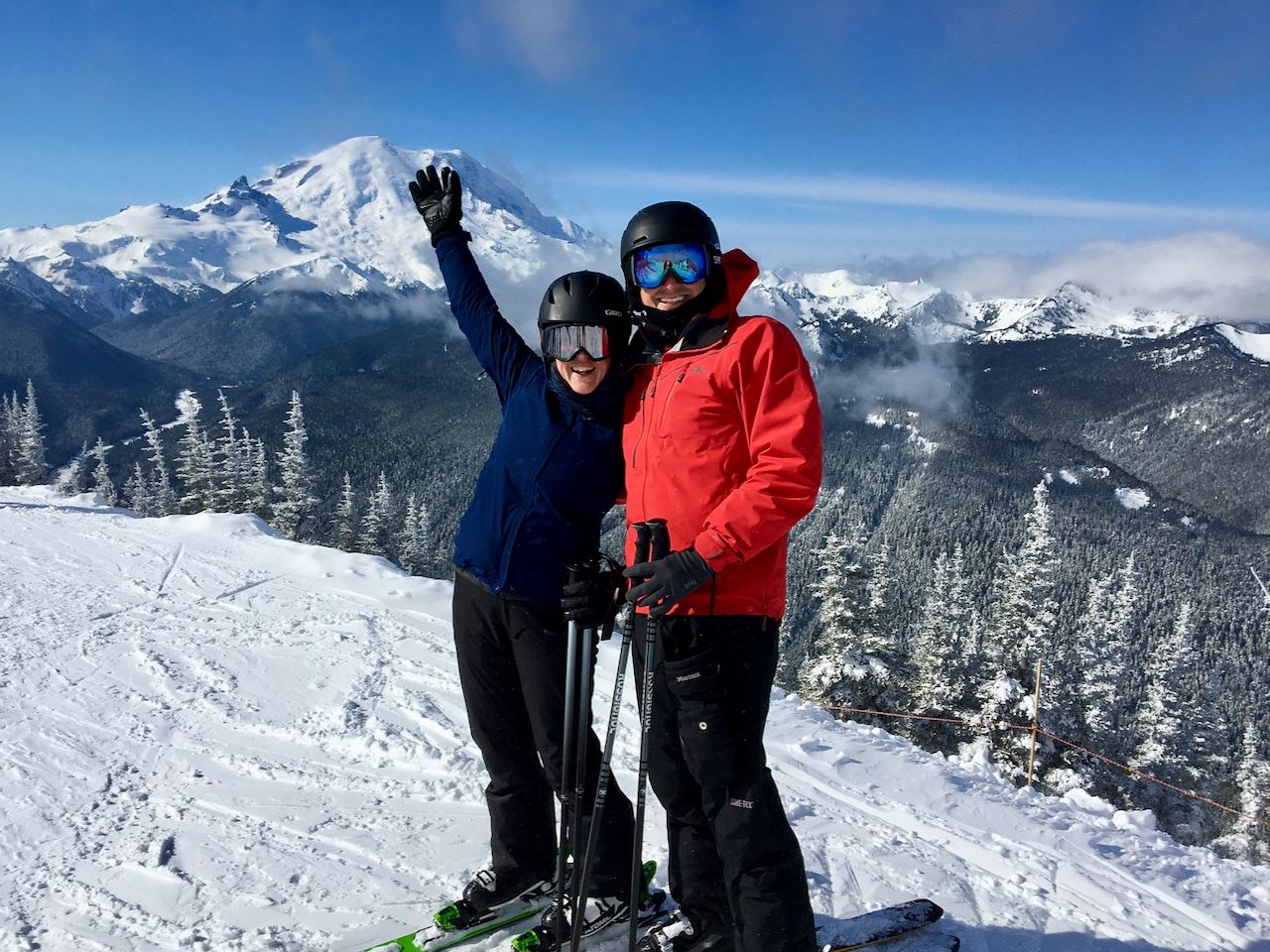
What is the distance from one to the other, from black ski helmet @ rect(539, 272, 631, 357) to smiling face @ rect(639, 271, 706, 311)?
7.1 inches

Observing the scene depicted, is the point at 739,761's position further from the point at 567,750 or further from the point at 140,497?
the point at 140,497

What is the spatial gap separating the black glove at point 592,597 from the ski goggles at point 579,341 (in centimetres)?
81

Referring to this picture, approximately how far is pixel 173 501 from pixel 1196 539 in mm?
164198

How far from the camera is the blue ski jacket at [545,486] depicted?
285 centimetres

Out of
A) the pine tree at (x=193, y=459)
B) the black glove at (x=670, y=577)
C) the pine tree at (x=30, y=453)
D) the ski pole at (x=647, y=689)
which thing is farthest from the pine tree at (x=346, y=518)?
the black glove at (x=670, y=577)

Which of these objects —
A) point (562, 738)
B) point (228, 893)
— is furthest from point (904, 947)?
point (228, 893)

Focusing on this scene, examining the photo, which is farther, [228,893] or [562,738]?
[228,893]

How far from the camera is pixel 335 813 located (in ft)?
13.5

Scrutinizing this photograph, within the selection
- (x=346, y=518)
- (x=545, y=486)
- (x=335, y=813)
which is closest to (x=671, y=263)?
(x=545, y=486)

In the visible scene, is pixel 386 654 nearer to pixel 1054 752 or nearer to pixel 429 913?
pixel 429 913

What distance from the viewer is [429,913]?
3.34m

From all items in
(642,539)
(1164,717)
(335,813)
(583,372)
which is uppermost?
(583,372)

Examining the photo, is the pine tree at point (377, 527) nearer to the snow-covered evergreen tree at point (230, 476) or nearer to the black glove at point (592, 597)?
the snow-covered evergreen tree at point (230, 476)

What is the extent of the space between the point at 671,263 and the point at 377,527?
27.3 meters
